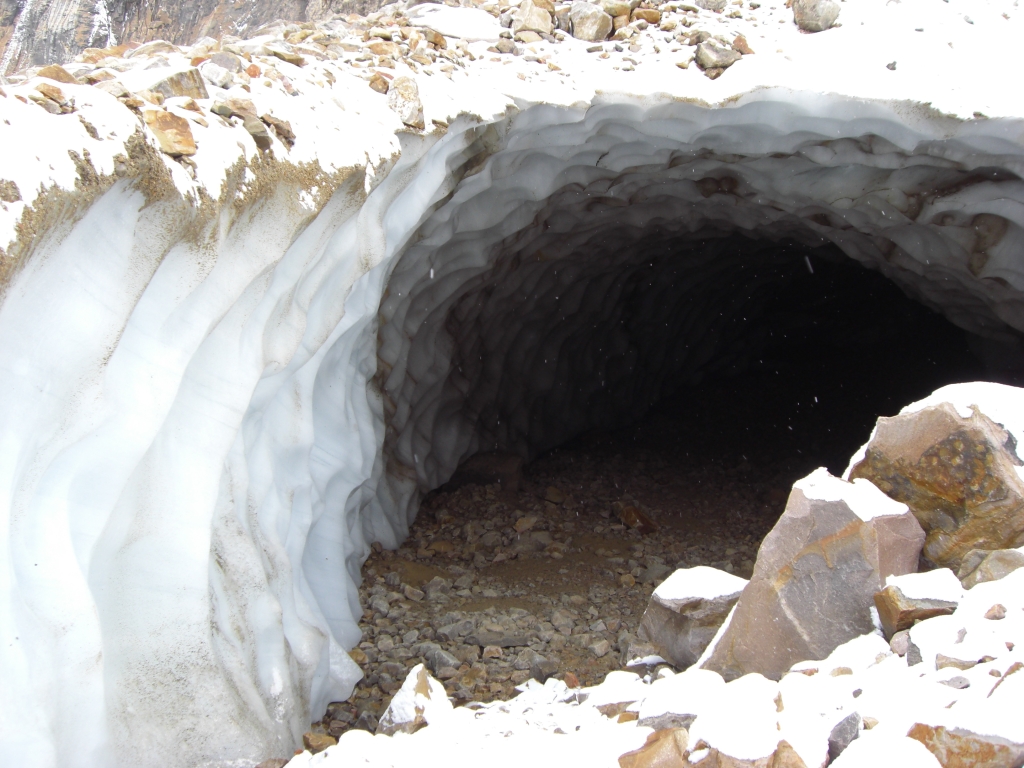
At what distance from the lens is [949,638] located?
208cm

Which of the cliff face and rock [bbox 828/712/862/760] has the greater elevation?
the cliff face

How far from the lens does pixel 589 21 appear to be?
421cm

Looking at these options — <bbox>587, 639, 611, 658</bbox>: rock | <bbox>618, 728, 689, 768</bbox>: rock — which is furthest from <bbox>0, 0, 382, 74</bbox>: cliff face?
<bbox>618, 728, 689, 768</bbox>: rock

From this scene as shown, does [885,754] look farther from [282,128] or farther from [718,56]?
[718,56]

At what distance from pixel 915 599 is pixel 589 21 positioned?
3308mm

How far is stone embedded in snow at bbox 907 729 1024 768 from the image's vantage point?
5.20 ft

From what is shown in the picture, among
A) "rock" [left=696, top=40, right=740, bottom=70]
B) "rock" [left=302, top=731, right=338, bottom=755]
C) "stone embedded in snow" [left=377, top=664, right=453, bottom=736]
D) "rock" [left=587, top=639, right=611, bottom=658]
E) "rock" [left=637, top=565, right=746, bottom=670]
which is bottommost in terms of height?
"rock" [left=587, top=639, right=611, bottom=658]

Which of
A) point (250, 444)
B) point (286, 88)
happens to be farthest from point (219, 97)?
point (250, 444)

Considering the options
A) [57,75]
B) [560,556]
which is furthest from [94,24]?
[57,75]

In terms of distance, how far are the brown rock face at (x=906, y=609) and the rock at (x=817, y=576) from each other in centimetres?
11

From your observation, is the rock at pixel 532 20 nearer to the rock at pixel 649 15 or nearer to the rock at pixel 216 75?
the rock at pixel 649 15

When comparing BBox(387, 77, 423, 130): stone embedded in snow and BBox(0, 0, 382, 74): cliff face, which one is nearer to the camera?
BBox(387, 77, 423, 130): stone embedded in snow

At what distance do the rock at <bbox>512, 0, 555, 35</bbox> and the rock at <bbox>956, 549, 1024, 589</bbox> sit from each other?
3.31 m

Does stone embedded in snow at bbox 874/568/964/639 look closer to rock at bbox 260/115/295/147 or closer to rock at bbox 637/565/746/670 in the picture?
rock at bbox 637/565/746/670
